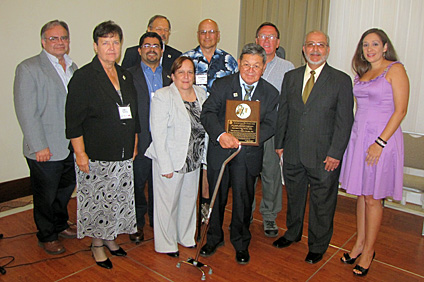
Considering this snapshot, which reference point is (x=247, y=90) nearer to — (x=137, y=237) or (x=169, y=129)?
(x=169, y=129)

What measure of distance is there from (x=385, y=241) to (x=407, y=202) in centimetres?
144

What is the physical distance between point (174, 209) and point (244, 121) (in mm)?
949

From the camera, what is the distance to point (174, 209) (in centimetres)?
298

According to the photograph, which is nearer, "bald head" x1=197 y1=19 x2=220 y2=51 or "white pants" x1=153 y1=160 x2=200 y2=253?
"white pants" x1=153 y1=160 x2=200 y2=253

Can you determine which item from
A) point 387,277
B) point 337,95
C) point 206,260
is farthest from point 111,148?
point 387,277

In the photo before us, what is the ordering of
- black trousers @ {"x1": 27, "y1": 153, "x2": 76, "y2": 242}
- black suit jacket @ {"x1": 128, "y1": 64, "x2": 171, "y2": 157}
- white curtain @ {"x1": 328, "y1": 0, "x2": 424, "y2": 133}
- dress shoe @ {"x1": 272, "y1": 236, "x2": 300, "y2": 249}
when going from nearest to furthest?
black trousers @ {"x1": 27, "y1": 153, "x2": 76, "y2": 242}
black suit jacket @ {"x1": 128, "y1": 64, "x2": 171, "y2": 157}
dress shoe @ {"x1": 272, "y1": 236, "x2": 300, "y2": 249}
white curtain @ {"x1": 328, "y1": 0, "x2": 424, "y2": 133}

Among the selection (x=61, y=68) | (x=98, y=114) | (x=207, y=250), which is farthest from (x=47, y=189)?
(x=207, y=250)

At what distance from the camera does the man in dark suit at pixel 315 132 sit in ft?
9.00

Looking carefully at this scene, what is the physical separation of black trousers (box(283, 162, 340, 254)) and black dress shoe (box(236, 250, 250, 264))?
547 mm

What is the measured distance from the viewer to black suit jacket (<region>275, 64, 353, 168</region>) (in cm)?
273

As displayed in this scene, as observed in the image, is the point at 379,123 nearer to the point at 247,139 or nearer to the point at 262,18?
the point at 247,139

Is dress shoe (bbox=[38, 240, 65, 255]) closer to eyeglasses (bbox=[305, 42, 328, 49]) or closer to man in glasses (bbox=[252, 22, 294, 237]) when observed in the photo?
man in glasses (bbox=[252, 22, 294, 237])

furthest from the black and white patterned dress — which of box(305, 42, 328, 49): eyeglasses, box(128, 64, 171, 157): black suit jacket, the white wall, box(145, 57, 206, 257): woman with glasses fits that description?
the white wall

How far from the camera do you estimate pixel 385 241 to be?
3.51 m
